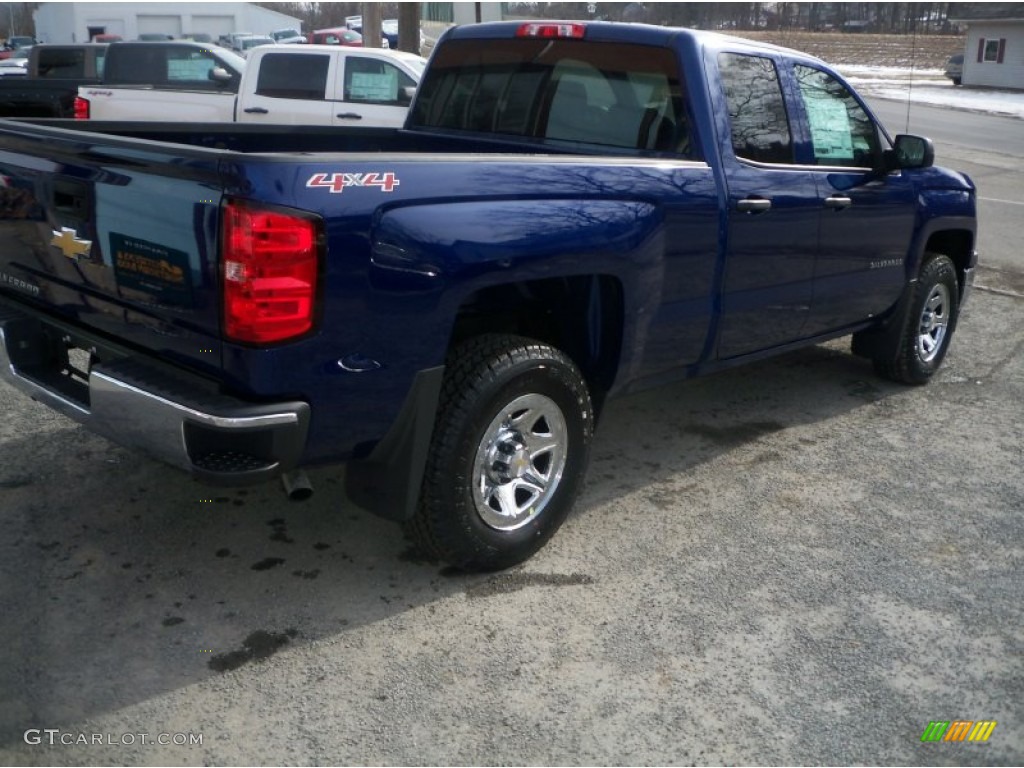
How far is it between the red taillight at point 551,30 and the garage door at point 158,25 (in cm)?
6165

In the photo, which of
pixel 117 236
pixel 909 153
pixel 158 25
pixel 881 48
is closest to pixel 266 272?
pixel 117 236

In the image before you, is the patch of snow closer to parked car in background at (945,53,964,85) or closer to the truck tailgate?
parked car in background at (945,53,964,85)

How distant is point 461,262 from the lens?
3.44m

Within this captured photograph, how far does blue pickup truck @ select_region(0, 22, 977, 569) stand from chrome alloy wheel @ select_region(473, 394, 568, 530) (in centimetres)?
1

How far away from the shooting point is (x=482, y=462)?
12.4 ft

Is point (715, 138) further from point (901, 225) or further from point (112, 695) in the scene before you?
point (112, 695)

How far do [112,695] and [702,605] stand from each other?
191 centimetres

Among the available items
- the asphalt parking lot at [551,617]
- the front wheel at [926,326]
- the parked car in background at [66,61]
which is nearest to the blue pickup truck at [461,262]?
the asphalt parking lot at [551,617]

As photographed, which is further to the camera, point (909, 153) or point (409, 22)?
point (409, 22)

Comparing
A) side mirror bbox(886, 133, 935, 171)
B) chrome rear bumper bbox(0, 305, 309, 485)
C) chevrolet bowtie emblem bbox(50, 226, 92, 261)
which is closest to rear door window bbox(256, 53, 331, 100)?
side mirror bbox(886, 133, 935, 171)

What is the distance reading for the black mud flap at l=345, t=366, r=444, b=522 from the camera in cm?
346

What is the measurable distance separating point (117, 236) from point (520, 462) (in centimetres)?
156

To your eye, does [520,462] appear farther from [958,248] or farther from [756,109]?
[958,248]

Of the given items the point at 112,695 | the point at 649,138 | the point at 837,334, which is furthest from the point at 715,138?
the point at 112,695
